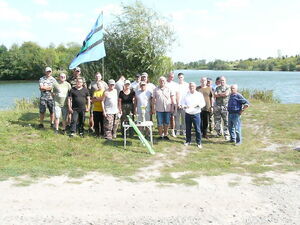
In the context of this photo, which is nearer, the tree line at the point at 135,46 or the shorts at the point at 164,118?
the shorts at the point at 164,118

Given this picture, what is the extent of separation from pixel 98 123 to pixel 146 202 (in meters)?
4.53

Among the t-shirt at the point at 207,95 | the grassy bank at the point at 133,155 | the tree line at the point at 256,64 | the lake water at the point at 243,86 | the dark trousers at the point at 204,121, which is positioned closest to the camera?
the grassy bank at the point at 133,155

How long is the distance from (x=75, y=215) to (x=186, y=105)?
482cm

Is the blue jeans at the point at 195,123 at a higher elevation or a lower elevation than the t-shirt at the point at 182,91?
lower

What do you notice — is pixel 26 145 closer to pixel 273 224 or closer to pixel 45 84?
pixel 45 84

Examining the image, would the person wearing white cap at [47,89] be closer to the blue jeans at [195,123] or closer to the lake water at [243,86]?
the blue jeans at [195,123]

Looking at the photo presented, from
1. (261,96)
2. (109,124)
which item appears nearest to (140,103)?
(109,124)

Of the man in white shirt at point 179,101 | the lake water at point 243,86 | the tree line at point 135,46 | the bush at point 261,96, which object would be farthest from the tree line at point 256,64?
the man in white shirt at point 179,101

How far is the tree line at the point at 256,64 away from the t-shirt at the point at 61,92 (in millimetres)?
102282

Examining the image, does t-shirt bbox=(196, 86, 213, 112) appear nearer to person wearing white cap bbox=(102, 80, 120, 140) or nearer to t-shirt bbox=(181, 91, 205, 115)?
t-shirt bbox=(181, 91, 205, 115)

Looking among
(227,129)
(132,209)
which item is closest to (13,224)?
(132,209)

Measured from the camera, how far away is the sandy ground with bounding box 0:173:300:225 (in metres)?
4.45

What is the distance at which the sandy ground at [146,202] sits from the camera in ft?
14.6

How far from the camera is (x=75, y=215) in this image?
4.54m
